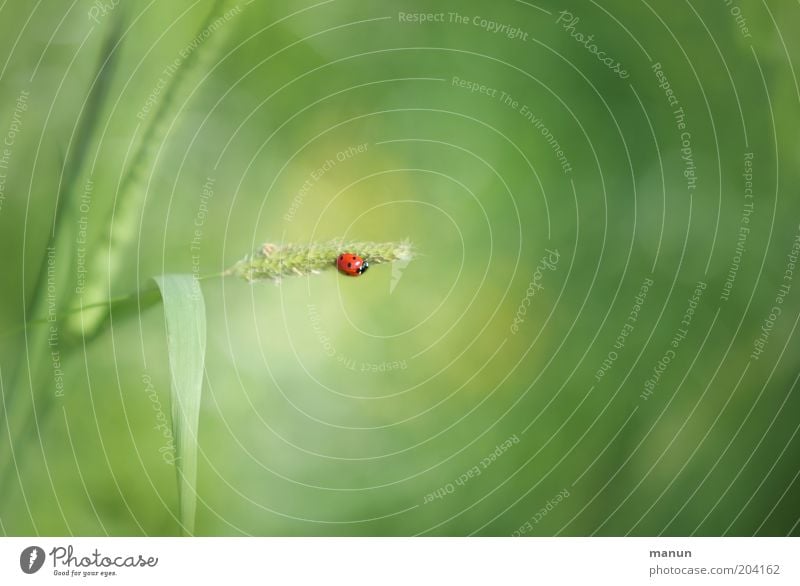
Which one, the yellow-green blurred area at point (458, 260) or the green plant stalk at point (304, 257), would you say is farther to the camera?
the yellow-green blurred area at point (458, 260)

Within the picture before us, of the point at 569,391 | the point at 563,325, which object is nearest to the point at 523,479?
the point at 569,391

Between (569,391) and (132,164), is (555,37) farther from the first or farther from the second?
(132,164)

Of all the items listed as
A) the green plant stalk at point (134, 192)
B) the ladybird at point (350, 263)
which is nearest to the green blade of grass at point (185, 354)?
the green plant stalk at point (134, 192)
